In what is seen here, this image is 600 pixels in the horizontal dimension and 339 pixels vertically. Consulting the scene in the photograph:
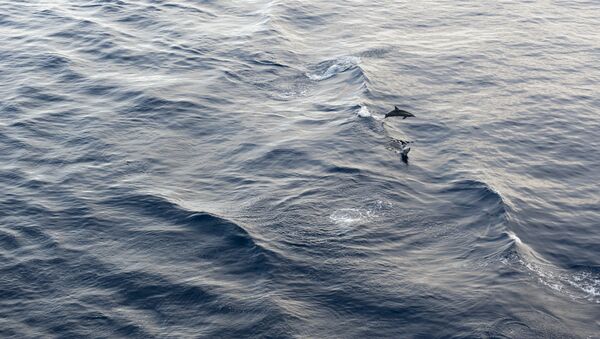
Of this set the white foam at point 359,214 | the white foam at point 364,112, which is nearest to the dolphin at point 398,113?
the white foam at point 364,112

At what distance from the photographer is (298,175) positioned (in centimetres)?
6238

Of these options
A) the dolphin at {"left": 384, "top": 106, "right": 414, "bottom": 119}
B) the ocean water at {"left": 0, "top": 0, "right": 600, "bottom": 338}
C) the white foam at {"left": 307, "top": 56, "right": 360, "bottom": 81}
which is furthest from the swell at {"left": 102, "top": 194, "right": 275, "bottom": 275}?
the white foam at {"left": 307, "top": 56, "right": 360, "bottom": 81}

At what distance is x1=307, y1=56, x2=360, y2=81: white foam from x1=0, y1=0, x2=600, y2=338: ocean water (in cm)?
35

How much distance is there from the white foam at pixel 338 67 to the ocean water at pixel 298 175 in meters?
0.35

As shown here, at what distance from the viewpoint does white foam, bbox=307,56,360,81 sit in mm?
81562

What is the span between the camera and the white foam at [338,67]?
81562 millimetres

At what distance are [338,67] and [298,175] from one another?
79.1ft

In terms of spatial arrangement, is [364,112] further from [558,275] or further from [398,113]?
[558,275]

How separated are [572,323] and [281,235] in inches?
793

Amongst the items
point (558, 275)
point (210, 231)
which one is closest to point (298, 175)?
point (210, 231)

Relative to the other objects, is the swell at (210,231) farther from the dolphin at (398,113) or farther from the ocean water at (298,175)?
the dolphin at (398,113)

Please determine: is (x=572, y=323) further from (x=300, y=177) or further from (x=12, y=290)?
(x=12, y=290)

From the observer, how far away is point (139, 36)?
92938 millimetres

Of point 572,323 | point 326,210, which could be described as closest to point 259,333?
point 326,210
